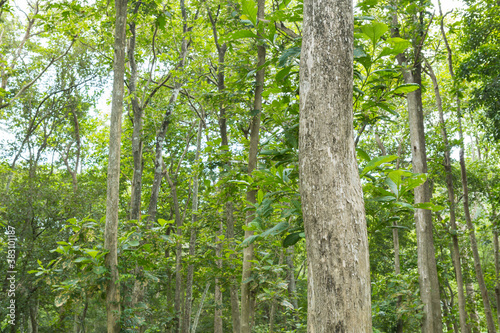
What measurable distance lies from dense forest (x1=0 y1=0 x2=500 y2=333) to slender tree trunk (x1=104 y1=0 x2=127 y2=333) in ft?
0.06

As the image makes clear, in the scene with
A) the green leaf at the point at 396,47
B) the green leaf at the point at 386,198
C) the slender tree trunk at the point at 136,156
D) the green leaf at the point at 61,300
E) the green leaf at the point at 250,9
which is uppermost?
the slender tree trunk at the point at 136,156

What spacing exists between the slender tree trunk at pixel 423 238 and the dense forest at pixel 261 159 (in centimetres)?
3

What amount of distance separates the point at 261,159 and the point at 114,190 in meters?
2.03

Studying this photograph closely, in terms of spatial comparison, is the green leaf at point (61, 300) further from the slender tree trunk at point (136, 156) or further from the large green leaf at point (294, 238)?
the slender tree trunk at point (136, 156)

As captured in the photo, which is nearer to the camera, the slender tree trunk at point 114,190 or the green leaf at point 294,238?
the green leaf at point 294,238

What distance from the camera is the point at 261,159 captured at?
3.93 meters

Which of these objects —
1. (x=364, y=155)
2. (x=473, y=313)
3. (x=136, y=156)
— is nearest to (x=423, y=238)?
(x=364, y=155)

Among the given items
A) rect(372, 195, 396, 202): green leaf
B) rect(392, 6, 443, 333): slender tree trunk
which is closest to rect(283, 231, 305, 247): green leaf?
rect(372, 195, 396, 202): green leaf

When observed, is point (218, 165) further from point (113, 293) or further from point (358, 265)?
point (358, 265)

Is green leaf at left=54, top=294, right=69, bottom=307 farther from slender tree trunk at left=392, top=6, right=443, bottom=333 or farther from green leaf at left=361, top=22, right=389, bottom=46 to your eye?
slender tree trunk at left=392, top=6, right=443, bottom=333

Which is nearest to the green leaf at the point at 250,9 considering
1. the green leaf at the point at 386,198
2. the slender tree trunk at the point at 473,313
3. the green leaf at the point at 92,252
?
the green leaf at the point at 386,198

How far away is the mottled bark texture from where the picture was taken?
4.09 feet

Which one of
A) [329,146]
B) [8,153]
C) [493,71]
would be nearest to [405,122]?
[493,71]

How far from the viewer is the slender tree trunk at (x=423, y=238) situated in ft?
18.6
